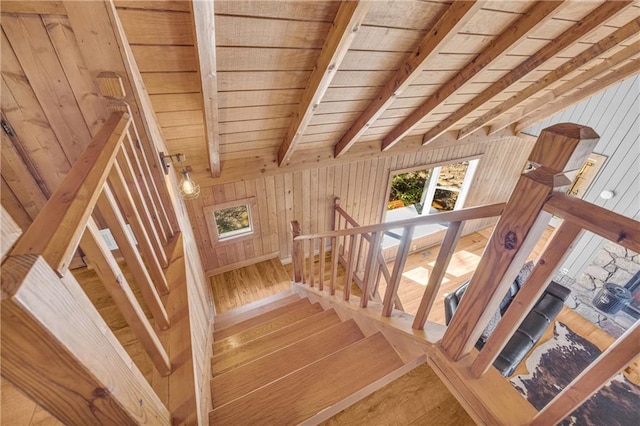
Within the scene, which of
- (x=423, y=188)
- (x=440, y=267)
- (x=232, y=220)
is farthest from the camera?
(x=423, y=188)

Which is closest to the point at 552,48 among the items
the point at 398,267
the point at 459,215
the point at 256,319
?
the point at 459,215

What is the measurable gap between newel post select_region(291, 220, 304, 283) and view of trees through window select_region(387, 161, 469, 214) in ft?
9.07

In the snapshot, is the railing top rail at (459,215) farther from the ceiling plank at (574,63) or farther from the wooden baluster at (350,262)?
the ceiling plank at (574,63)

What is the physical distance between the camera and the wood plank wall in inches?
133

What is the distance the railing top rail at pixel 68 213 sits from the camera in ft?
1.40

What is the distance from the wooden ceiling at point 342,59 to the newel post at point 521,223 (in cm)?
104

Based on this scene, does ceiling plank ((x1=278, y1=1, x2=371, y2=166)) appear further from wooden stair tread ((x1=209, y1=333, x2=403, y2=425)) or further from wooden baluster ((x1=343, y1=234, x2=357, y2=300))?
wooden stair tread ((x1=209, y1=333, x2=403, y2=425))

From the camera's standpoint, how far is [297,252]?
2.87 m

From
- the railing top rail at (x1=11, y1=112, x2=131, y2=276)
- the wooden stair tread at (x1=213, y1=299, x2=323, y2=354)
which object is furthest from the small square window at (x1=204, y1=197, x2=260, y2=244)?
the railing top rail at (x1=11, y1=112, x2=131, y2=276)

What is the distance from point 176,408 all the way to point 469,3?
2207mm

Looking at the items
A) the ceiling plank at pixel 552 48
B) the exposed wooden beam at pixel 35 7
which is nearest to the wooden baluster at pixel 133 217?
the exposed wooden beam at pixel 35 7

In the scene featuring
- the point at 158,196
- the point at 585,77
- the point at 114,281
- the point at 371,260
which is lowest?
the point at 371,260

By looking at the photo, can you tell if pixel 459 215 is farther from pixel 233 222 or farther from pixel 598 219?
pixel 233 222

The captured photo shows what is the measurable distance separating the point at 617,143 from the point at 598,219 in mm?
4753
